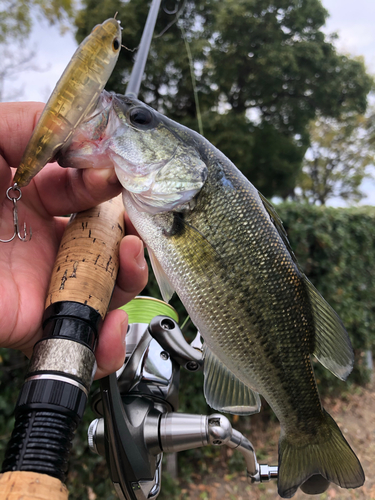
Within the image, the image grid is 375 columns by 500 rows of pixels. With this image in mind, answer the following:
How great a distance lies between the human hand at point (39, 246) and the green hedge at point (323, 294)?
1809 mm

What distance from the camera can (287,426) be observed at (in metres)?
1.47

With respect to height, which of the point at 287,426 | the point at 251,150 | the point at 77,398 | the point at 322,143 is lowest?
the point at 287,426

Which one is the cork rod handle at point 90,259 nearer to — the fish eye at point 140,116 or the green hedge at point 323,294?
the fish eye at point 140,116

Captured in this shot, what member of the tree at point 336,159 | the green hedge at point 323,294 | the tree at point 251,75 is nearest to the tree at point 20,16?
the tree at point 251,75

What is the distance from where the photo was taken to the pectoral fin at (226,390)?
56.5 inches

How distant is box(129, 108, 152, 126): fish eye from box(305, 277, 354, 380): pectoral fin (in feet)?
3.08

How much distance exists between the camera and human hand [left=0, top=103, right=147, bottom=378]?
1.19m

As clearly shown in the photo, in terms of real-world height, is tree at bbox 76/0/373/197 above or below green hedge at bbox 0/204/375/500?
above

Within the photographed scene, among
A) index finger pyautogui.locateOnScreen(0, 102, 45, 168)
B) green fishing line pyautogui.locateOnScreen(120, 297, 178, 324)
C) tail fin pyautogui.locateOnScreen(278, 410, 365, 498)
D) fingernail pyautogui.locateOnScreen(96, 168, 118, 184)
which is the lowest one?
tail fin pyautogui.locateOnScreen(278, 410, 365, 498)

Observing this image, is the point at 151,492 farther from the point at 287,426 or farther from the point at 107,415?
the point at 287,426

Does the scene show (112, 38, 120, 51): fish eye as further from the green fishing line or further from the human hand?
the green fishing line

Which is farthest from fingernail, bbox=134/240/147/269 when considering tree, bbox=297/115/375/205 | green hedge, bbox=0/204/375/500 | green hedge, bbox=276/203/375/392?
tree, bbox=297/115/375/205

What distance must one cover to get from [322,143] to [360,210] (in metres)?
18.5

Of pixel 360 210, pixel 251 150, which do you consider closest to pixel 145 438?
pixel 360 210
